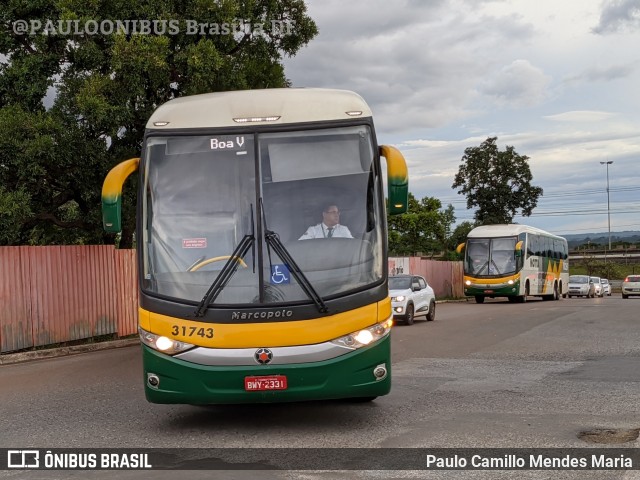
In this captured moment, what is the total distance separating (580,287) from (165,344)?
161 ft

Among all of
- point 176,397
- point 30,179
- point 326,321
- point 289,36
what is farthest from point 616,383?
point 289,36

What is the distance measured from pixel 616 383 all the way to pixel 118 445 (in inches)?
266

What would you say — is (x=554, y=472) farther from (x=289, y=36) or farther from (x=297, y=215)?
(x=289, y=36)

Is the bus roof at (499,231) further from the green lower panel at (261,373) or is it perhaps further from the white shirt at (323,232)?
the green lower panel at (261,373)

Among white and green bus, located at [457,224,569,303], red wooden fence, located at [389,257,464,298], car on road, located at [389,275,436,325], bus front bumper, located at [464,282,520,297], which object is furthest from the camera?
red wooden fence, located at [389,257,464,298]

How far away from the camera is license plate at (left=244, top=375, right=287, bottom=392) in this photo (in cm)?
769

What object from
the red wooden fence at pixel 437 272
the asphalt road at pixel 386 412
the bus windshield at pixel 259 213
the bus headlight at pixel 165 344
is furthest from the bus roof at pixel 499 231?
the bus headlight at pixel 165 344

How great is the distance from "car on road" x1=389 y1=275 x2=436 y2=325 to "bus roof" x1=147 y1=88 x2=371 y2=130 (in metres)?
14.4

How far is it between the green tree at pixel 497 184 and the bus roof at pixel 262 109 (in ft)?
234

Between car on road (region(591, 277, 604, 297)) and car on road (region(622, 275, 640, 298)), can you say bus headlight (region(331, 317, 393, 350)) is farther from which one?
car on road (region(591, 277, 604, 297))

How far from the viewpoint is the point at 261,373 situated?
7.68m

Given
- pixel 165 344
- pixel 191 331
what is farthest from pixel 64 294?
pixel 191 331

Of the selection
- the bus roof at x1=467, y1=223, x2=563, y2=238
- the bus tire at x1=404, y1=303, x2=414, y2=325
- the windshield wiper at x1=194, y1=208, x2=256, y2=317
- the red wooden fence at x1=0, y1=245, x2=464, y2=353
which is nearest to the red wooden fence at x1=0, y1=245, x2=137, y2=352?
the red wooden fence at x1=0, y1=245, x2=464, y2=353

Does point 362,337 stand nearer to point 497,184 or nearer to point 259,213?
point 259,213
